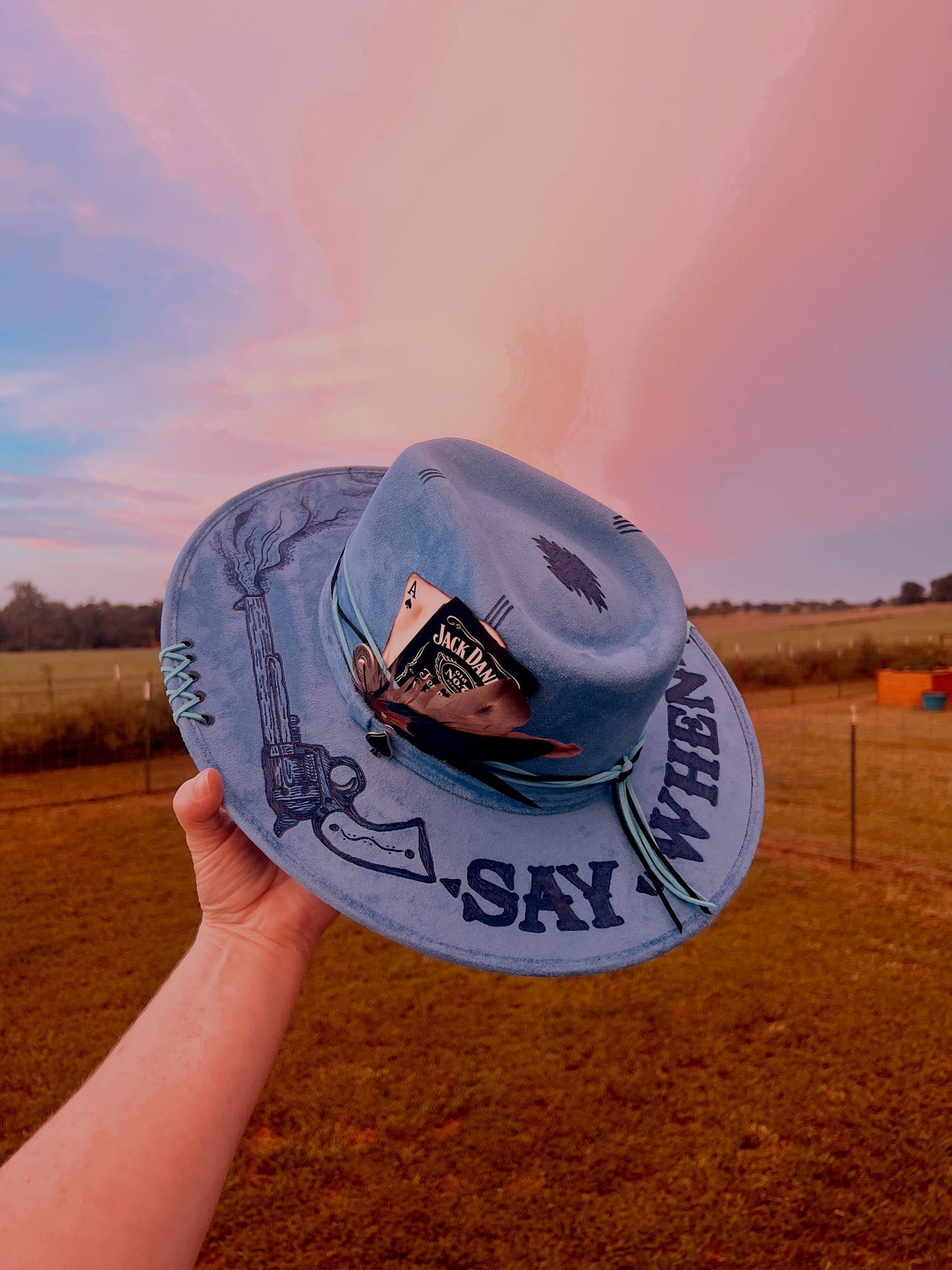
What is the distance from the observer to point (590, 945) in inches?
48.8

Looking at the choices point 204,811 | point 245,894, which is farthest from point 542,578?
point 245,894

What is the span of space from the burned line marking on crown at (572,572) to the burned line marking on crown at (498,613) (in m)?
0.22

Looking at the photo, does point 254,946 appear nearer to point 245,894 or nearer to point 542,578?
point 245,894

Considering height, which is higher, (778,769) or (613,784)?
(613,784)

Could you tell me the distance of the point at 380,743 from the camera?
4.30 feet

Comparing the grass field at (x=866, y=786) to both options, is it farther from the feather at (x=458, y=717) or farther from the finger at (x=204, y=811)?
the finger at (x=204, y=811)

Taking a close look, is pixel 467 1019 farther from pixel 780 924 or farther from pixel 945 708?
pixel 945 708

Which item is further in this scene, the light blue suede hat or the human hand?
the human hand

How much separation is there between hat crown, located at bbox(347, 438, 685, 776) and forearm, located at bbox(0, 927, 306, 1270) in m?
0.63

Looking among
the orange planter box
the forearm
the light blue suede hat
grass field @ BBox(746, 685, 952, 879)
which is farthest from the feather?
the orange planter box

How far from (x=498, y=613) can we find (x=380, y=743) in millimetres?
338

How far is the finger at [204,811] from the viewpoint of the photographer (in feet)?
4.20

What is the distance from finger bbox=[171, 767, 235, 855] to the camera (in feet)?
4.20

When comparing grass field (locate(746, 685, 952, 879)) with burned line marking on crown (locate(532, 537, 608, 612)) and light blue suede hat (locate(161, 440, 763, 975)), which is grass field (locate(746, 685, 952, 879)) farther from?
burned line marking on crown (locate(532, 537, 608, 612))
